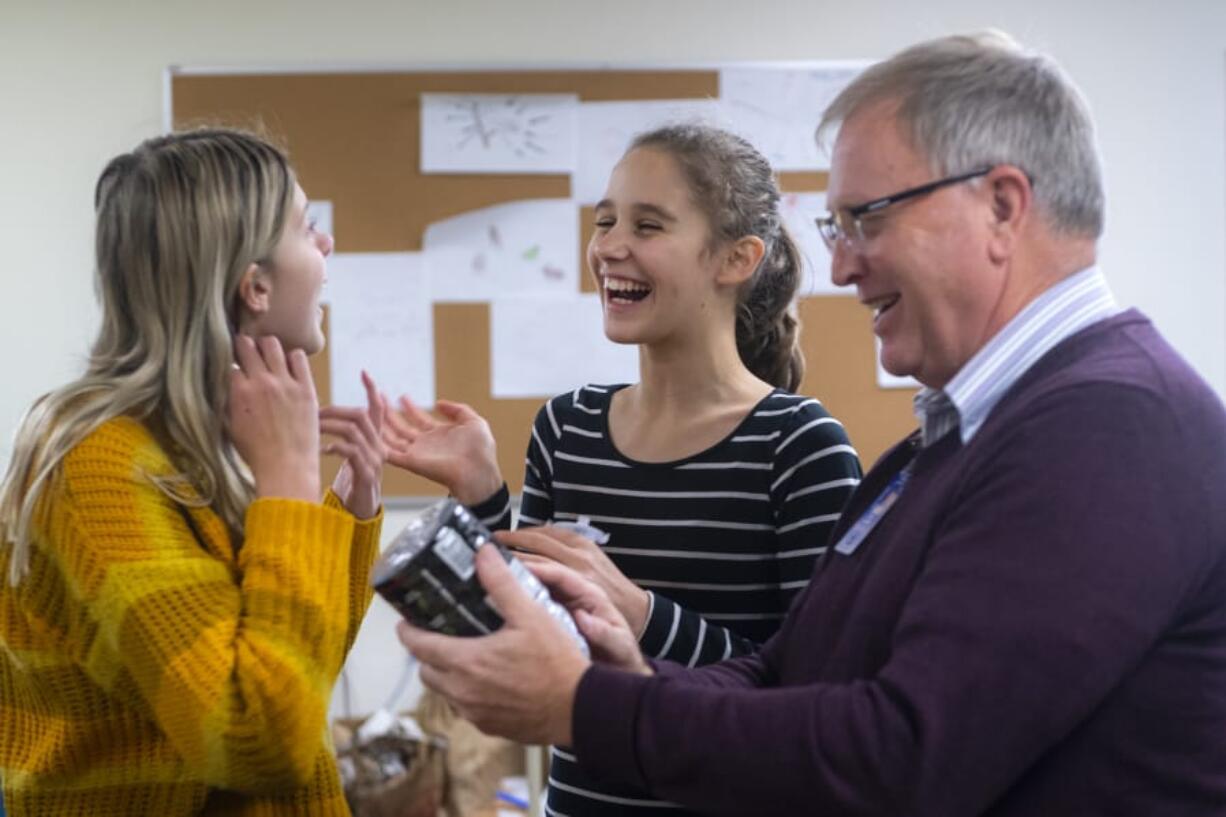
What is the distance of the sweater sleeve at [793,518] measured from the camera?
141 cm

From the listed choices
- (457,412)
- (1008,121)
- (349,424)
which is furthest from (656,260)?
(1008,121)

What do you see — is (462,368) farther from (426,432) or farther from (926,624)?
(926,624)

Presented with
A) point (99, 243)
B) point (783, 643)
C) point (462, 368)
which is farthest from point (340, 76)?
point (783, 643)

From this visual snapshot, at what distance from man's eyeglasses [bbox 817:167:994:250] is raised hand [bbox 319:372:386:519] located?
64cm

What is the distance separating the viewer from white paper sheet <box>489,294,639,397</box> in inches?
138

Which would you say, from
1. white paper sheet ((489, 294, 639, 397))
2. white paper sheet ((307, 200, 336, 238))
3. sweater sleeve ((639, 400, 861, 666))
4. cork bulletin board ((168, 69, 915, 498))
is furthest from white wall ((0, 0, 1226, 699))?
sweater sleeve ((639, 400, 861, 666))

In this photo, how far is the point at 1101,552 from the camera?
2.80 feet

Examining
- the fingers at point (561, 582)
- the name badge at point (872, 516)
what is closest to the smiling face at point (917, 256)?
the name badge at point (872, 516)

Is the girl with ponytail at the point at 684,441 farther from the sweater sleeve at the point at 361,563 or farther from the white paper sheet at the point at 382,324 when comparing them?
the white paper sheet at the point at 382,324

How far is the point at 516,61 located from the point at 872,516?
8.64 feet

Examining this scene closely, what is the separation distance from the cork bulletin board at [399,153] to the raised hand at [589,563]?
82.7 inches

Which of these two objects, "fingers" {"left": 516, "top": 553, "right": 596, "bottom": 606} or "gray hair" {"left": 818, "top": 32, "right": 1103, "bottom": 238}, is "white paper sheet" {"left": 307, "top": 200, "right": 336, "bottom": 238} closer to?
"fingers" {"left": 516, "top": 553, "right": 596, "bottom": 606}

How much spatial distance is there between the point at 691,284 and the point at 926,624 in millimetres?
873

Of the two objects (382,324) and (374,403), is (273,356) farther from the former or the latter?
(382,324)
